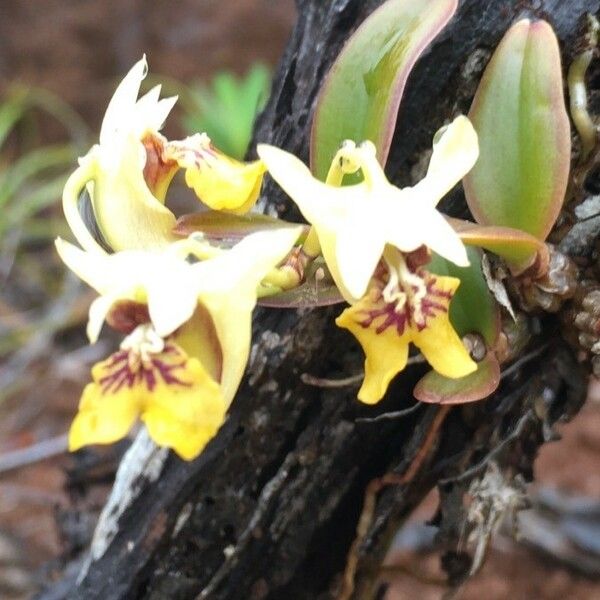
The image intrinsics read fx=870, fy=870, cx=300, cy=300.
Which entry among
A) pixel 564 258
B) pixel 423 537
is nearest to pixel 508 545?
pixel 423 537

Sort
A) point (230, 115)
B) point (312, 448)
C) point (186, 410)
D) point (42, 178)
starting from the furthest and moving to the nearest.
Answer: point (42, 178)
point (230, 115)
point (312, 448)
point (186, 410)

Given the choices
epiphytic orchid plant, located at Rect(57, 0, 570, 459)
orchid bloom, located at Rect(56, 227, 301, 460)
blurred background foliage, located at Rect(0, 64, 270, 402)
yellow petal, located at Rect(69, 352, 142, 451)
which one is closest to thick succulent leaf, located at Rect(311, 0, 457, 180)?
epiphytic orchid plant, located at Rect(57, 0, 570, 459)

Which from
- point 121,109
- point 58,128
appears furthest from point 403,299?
point 58,128

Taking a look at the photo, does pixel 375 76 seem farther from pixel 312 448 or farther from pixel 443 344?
pixel 312 448

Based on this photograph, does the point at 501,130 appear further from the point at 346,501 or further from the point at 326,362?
the point at 346,501

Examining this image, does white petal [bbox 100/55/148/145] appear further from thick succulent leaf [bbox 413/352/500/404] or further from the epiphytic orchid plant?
thick succulent leaf [bbox 413/352/500/404]

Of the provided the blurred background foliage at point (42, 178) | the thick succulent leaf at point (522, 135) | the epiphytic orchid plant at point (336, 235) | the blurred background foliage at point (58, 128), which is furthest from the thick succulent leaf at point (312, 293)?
the blurred background foliage at point (42, 178)

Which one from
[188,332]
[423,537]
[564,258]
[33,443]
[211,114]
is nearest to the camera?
[188,332]
